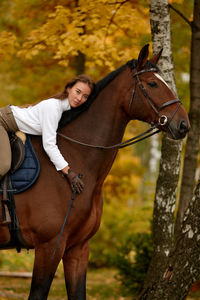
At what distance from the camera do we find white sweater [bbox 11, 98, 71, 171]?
12.3 feet

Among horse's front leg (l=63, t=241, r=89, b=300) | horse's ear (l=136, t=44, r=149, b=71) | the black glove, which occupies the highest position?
horse's ear (l=136, t=44, r=149, b=71)

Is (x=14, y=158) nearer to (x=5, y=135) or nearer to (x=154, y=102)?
(x=5, y=135)

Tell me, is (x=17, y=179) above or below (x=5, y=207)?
above

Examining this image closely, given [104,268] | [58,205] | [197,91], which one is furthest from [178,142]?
[104,268]

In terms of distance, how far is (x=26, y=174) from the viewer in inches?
148

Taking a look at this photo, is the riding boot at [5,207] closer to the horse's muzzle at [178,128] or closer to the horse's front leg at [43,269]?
the horse's front leg at [43,269]

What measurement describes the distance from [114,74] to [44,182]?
4.37 ft

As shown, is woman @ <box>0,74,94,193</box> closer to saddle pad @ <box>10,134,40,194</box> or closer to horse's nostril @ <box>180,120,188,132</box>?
saddle pad @ <box>10,134,40,194</box>

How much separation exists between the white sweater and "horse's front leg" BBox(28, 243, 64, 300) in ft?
2.66

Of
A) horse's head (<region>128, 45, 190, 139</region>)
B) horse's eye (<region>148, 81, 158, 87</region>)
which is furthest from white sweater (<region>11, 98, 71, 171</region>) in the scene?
horse's eye (<region>148, 81, 158, 87</region>)

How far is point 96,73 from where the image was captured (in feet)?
34.4

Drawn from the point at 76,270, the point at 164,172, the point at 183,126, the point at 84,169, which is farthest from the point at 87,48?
the point at 76,270

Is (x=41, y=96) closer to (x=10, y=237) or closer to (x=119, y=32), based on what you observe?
Result: (x=119, y=32)

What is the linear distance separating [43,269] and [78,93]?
178 cm
